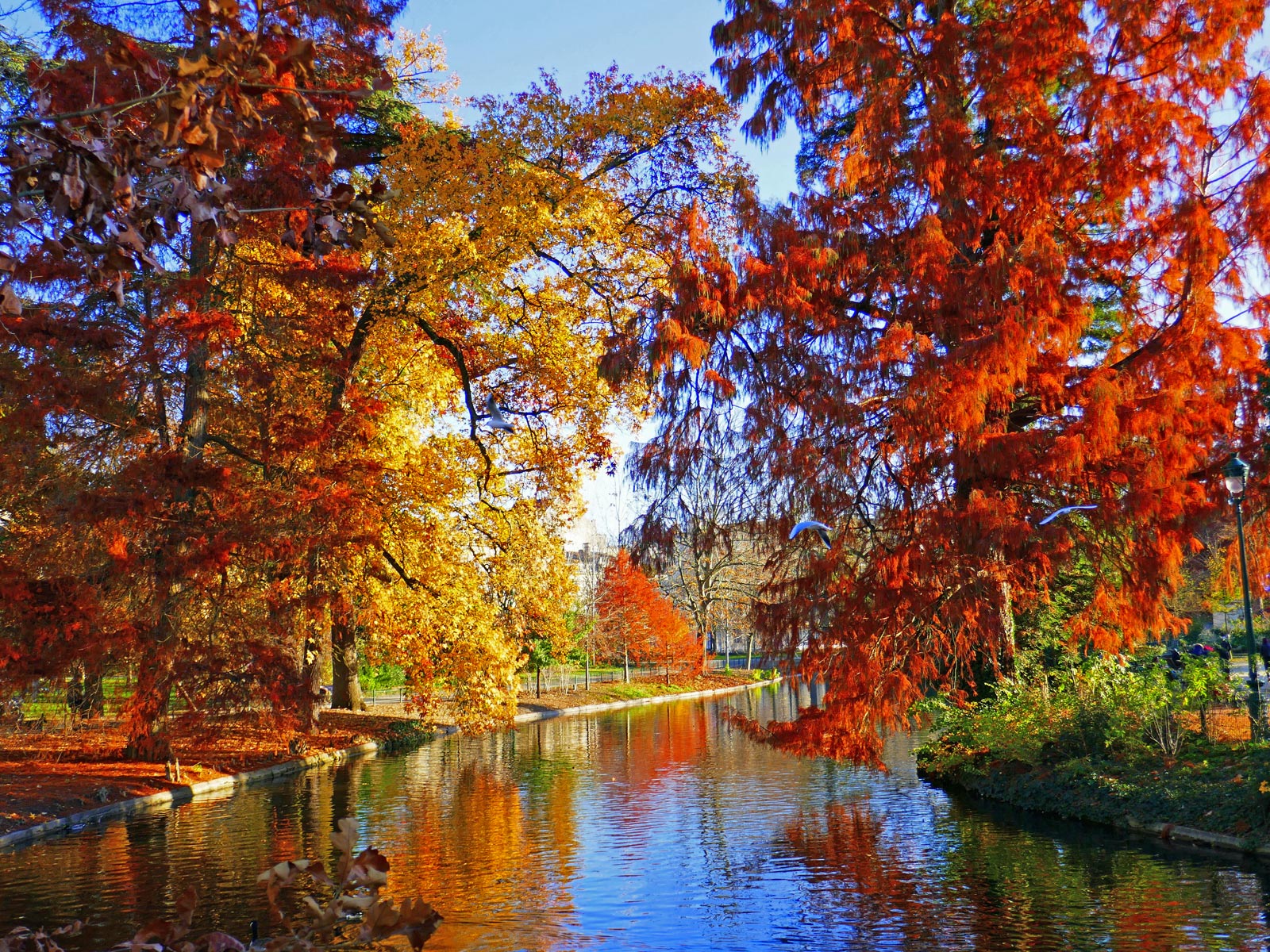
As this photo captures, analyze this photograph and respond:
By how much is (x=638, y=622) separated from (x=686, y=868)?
38.1m

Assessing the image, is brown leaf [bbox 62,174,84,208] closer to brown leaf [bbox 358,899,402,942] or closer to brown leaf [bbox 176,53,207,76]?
brown leaf [bbox 176,53,207,76]

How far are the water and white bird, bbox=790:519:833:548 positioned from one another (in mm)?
3628

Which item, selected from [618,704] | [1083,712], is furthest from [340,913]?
[618,704]

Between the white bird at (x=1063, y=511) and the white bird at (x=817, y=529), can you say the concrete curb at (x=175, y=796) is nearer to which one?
the white bird at (x=817, y=529)

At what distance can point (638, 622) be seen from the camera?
4956 centimetres

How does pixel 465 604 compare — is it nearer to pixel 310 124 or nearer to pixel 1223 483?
pixel 1223 483

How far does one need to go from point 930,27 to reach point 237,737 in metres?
19.1

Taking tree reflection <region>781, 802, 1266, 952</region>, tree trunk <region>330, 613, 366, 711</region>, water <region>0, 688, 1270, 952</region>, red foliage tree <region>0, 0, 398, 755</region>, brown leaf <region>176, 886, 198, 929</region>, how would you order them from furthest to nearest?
tree trunk <region>330, 613, 366, 711</region> < red foliage tree <region>0, 0, 398, 755</region> < water <region>0, 688, 1270, 952</region> < tree reflection <region>781, 802, 1266, 952</region> < brown leaf <region>176, 886, 198, 929</region>

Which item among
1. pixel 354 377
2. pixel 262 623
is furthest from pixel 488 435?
pixel 262 623

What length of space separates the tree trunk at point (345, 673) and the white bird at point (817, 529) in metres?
17.9

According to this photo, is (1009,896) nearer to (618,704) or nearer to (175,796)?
(175,796)

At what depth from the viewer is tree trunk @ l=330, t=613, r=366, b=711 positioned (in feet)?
95.3

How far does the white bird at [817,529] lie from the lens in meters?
12.9

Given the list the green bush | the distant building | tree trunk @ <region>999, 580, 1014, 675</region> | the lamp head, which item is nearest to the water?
the green bush
